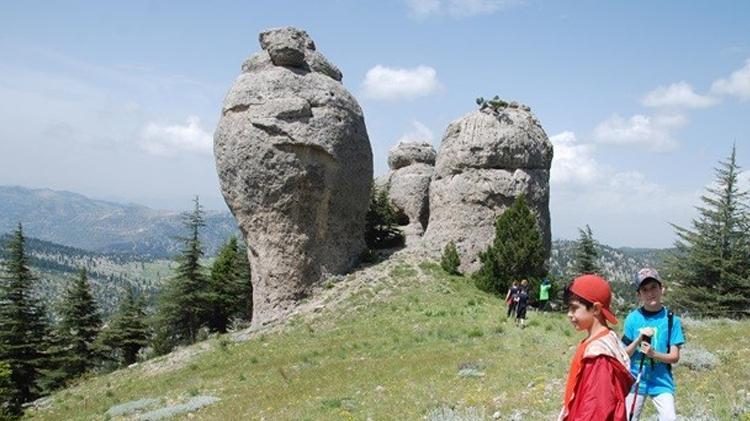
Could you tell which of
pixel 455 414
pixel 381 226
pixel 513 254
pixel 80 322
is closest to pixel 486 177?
pixel 513 254

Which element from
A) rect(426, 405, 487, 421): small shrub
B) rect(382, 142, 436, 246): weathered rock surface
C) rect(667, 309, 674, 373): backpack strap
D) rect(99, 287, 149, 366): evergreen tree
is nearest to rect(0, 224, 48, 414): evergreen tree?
rect(99, 287, 149, 366): evergreen tree

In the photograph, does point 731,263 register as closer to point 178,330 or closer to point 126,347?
point 178,330

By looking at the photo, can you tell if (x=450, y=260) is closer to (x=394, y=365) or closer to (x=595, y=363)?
(x=394, y=365)

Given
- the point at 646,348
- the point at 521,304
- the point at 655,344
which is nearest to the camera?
the point at 646,348

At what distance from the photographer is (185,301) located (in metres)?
52.3

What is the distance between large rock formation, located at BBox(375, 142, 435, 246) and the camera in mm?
47875

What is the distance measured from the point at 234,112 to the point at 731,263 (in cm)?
3887

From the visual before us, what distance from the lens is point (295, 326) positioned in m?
33.1

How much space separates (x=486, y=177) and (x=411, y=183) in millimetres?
10351

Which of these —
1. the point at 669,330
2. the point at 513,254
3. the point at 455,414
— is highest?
the point at 513,254

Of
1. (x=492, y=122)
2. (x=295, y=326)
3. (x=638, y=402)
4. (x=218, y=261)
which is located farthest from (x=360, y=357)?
(x=218, y=261)

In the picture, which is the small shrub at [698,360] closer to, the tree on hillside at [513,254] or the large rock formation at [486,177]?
the tree on hillside at [513,254]

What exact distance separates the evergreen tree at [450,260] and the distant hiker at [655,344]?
2928 centimetres

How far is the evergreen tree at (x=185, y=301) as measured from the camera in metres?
52.4
